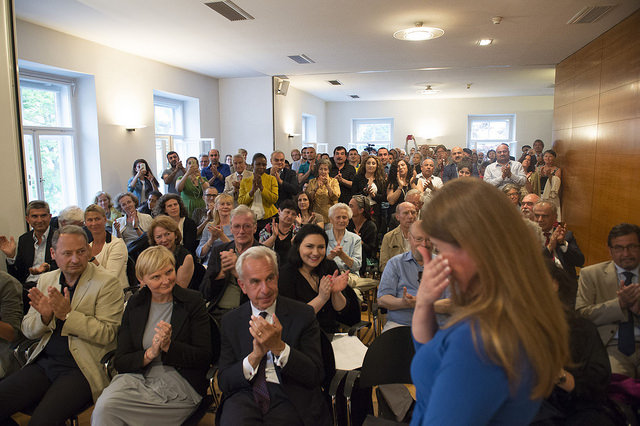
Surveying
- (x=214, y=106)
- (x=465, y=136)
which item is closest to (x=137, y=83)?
(x=214, y=106)

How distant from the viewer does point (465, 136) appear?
596 inches

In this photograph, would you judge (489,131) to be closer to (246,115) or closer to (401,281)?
(246,115)

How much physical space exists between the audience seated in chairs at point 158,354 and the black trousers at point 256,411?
0.35m

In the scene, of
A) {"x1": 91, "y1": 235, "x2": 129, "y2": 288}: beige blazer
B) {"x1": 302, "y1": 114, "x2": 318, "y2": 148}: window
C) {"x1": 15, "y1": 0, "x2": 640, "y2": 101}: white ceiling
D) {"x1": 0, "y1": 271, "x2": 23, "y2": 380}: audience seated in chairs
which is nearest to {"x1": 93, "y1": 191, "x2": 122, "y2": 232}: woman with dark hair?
{"x1": 91, "y1": 235, "x2": 129, "y2": 288}: beige blazer

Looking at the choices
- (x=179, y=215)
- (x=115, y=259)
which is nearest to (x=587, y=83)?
(x=179, y=215)

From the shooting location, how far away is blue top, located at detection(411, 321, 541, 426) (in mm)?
786

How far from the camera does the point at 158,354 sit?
88.6 inches

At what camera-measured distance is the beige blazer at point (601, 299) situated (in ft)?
8.01

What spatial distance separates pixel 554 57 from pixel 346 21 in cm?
465

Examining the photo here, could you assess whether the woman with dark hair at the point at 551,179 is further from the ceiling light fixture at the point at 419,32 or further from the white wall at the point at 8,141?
the white wall at the point at 8,141

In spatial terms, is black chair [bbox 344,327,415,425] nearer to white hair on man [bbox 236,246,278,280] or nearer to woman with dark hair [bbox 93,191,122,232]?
Answer: white hair on man [bbox 236,246,278,280]

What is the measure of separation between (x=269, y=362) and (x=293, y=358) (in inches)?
8.7

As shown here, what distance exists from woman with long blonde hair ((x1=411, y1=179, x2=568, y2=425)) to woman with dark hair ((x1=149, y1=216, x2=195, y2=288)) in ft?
8.60

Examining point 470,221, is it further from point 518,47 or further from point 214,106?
point 214,106
